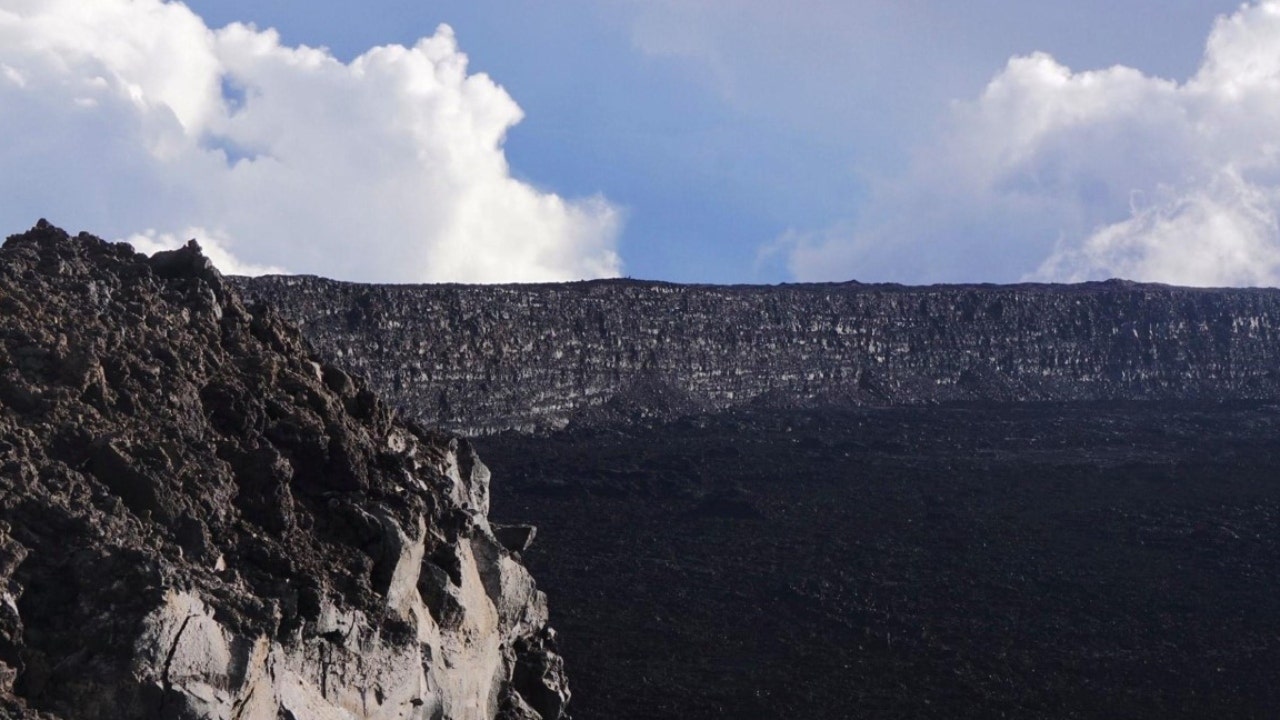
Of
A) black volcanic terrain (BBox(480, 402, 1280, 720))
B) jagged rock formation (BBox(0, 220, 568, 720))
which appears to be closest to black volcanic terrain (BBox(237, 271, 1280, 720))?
black volcanic terrain (BBox(480, 402, 1280, 720))

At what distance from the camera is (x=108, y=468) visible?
1359 cm

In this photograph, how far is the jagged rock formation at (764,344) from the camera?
69438 millimetres

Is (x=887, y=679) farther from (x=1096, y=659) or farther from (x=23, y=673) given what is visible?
(x=23, y=673)

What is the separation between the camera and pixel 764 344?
264 ft

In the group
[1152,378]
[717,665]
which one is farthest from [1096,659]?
[1152,378]

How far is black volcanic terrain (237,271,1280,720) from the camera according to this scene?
39.3 metres

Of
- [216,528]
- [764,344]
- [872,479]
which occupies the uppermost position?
[764,344]

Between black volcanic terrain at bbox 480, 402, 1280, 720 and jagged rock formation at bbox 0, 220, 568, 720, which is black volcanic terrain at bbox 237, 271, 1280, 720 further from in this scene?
jagged rock formation at bbox 0, 220, 568, 720

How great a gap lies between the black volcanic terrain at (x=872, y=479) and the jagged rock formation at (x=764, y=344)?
0.47 feet

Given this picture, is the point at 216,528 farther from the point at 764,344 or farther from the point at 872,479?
the point at 764,344

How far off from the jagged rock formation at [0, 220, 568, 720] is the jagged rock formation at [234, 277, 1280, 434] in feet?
161

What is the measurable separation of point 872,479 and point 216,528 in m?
48.9

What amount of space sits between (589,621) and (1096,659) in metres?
11.3

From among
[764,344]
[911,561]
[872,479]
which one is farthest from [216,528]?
[764,344]
